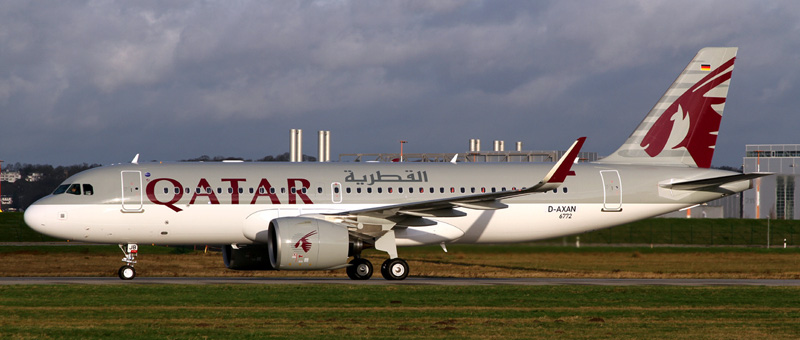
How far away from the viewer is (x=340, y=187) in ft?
94.2

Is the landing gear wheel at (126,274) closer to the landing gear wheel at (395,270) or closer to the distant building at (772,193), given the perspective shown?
the landing gear wheel at (395,270)

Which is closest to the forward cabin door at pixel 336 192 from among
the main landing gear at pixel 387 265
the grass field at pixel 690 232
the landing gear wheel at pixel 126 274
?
the main landing gear at pixel 387 265

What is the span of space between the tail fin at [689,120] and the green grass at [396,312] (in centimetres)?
735

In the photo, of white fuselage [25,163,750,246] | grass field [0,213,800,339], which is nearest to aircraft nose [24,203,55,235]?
white fuselage [25,163,750,246]

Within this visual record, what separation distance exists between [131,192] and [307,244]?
579 centimetres

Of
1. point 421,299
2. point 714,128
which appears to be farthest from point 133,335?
point 714,128

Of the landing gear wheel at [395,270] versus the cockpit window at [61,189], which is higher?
the cockpit window at [61,189]

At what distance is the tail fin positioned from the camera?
31609 mm

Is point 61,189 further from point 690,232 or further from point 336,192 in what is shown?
point 690,232

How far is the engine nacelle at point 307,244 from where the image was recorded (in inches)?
1013

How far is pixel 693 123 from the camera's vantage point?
1249 inches

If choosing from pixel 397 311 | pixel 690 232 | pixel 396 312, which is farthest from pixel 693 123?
pixel 690 232

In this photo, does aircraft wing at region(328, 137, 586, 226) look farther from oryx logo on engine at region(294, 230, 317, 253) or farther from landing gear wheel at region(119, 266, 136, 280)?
landing gear wheel at region(119, 266, 136, 280)

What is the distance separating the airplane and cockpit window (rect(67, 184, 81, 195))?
0.04 metres
